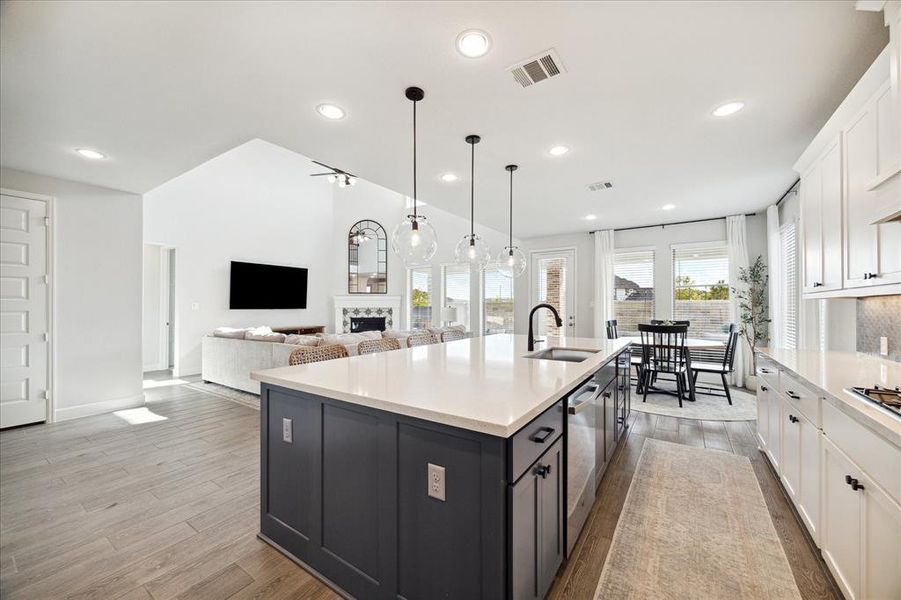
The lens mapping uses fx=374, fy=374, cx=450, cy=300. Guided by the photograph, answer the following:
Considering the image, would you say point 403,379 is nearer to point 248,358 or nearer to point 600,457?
point 600,457

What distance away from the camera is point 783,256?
484 centimetres

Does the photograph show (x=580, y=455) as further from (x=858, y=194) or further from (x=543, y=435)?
(x=858, y=194)

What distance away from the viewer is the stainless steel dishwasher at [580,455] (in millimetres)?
1857

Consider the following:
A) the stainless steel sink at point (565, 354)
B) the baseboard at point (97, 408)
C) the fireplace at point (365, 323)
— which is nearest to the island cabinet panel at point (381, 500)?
the stainless steel sink at point (565, 354)

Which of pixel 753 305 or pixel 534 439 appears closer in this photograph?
pixel 534 439

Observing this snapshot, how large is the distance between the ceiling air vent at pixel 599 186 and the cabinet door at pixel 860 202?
217cm

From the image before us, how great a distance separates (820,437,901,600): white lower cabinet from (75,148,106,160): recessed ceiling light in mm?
5441

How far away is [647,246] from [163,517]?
702 cm

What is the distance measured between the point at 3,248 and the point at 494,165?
4945 mm

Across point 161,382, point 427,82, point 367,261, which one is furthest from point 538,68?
point 367,261

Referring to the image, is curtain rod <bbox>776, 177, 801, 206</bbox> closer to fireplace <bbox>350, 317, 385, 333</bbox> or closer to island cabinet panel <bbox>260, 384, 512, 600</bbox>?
island cabinet panel <bbox>260, 384, 512, 600</bbox>

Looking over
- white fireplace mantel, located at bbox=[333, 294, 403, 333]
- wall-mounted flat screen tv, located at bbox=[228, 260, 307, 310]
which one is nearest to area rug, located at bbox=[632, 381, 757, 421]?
white fireplace mantel, located at bbox=[333, 294, 403, 333]

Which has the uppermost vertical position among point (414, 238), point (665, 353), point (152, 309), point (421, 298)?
point (414, 238)

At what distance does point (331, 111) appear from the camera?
8.57 feet
